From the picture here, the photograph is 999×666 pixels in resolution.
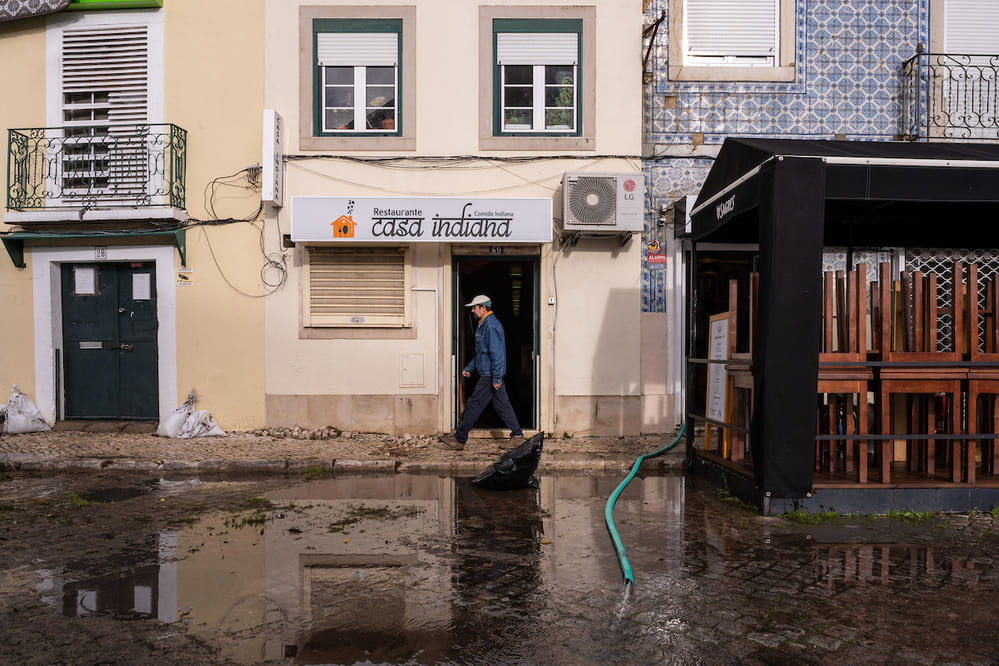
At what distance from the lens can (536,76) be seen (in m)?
11.9

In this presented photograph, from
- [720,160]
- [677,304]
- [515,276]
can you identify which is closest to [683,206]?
[677,304]

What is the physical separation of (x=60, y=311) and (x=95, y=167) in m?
2.39

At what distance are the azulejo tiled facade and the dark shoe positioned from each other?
12.6 feet

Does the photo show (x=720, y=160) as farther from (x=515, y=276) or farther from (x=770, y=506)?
(x=515, y=276)

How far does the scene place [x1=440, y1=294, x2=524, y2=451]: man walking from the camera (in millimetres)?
10555

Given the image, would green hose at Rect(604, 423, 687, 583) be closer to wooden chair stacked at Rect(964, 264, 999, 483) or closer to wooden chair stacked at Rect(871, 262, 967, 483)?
wooden chair stacked at Rect(871, 262, 967, 483)

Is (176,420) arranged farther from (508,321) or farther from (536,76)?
(536,76)

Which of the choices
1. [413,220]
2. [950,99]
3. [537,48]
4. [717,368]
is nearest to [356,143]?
[413,220]

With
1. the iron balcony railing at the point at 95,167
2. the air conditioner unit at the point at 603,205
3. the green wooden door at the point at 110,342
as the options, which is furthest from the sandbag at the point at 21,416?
the air conditioner unit at the point at 603,205

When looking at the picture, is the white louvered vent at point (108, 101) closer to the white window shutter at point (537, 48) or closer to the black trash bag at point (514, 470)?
the white window shutter at point (537, 48)

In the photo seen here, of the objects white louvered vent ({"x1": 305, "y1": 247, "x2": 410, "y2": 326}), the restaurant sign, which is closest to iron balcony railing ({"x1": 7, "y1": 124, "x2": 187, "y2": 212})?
the restaurant sign

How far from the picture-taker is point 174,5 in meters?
12.0

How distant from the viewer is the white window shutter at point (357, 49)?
466 inches

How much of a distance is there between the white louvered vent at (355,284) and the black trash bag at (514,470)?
4.46 metres
